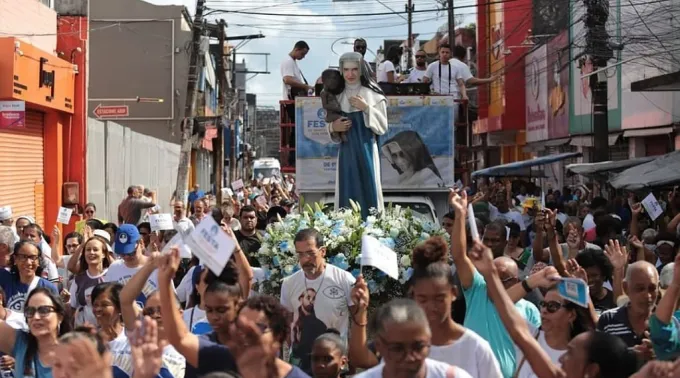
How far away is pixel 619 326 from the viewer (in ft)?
20.4

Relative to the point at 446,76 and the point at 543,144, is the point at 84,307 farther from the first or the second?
the point at 543,144

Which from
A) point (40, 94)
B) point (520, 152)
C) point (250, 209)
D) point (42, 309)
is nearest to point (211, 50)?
point (520, 152)

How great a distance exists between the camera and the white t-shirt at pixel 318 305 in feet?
24.3

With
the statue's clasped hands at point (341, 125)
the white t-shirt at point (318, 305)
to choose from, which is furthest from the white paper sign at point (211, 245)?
the statue's clasped hands at point (341, 125)

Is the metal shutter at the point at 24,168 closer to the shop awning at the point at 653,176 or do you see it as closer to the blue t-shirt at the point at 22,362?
the shop awning at the point at 653,176

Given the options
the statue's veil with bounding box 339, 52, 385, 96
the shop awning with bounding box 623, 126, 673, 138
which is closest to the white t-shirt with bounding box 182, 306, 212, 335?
the statue's veil with bounding box 339, 52, 385, 96

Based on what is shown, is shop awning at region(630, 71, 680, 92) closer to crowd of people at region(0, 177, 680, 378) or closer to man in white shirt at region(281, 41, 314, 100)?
man in white shirt at region(281, 41, 314, 100)

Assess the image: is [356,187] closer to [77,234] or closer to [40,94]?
[77,234]

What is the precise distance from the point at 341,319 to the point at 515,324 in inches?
94.0

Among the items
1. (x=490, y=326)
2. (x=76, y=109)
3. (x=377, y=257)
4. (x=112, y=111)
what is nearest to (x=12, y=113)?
(x=76, y=109)

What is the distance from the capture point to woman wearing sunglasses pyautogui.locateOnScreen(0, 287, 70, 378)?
20.2ft

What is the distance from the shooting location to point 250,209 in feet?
38.7

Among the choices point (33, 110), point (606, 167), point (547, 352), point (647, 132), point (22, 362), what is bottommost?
point (22, 362)

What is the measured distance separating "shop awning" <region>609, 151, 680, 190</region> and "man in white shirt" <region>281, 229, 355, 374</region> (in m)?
9.26
